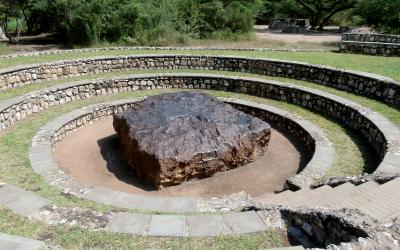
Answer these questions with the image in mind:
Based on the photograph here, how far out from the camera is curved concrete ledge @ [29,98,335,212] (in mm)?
6938

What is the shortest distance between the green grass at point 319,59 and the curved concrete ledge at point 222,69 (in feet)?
3.87

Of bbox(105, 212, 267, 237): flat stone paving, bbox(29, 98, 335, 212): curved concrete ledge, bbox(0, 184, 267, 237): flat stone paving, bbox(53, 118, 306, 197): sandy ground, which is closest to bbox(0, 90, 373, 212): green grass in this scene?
bbox(29, 98, 335, 212): curved concrete ledge

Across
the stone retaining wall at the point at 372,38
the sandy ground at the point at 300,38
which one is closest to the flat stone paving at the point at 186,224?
the stone retaining wall at the point at 372,38

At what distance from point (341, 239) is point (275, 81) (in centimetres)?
1084

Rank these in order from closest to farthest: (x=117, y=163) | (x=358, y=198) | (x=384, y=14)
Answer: (x=358, y=198), (x=117, y=163), (x=384, y=14)

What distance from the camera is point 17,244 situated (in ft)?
15.2

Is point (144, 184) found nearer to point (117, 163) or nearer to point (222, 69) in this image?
point (117, 163)

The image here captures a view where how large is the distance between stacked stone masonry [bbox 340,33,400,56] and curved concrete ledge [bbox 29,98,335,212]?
9.05 m

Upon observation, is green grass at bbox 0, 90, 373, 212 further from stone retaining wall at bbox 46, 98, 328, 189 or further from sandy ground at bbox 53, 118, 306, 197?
sandy ground at bbox 53, 118, 306, 197

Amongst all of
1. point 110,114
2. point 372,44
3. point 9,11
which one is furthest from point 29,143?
point 9,11

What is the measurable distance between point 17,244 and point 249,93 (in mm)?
11653

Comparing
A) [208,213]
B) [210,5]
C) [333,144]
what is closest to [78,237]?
[208,213]

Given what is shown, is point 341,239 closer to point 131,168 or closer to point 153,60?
point 131,168

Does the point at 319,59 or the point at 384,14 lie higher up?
the point at 384,14
